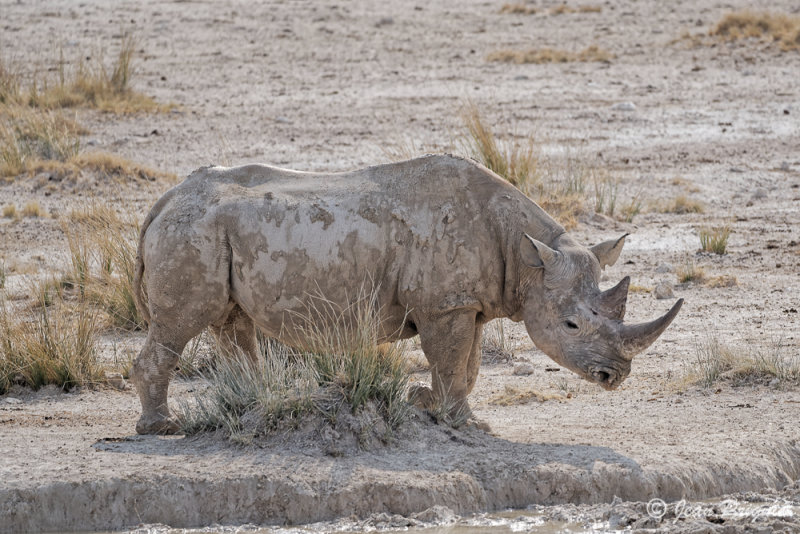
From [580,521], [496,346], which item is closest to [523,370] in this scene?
[496,346]

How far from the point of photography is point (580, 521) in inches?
281

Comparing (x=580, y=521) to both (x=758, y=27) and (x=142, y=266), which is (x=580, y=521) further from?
(x=758, y=27)

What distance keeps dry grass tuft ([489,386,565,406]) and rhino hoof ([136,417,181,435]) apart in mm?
2217

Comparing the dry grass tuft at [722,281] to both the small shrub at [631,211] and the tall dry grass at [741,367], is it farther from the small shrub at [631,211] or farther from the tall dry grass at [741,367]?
the tall dry grass at [741,367]

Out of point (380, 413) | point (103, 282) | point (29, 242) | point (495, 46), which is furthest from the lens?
point (495, 46)

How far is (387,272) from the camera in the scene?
26.0 feet

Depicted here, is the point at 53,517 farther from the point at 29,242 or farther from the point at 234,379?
the point at 29,242

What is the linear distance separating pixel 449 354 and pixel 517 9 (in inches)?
608

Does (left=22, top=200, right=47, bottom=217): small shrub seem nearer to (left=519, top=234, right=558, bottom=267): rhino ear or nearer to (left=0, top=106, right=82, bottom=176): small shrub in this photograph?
(left=0, top=106, right=82, bottom=176): small shrub

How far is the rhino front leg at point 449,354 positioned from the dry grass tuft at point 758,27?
13792mm

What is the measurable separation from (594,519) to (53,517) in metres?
2.87

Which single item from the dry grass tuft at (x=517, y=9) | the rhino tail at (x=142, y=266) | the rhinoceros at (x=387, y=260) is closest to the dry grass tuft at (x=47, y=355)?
the rhino tail at (x=142, y=266)

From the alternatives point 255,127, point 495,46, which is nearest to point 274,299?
point 255,127

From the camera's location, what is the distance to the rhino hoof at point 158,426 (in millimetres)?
8094
